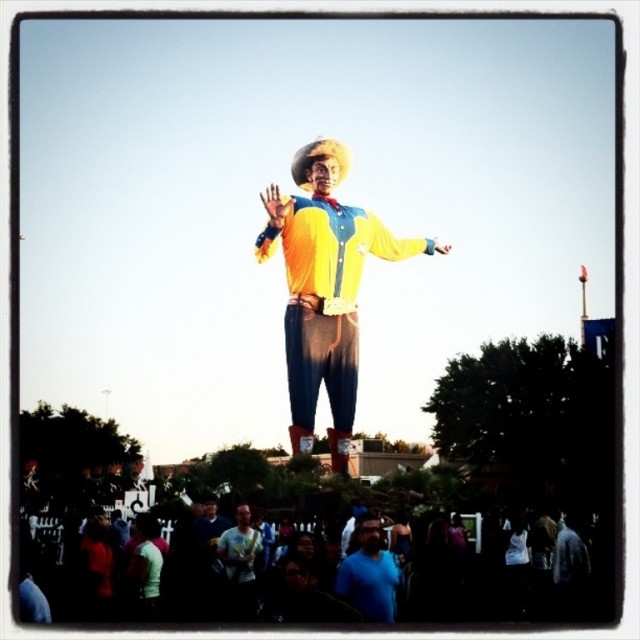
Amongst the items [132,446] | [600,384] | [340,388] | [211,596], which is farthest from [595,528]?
[132,446]

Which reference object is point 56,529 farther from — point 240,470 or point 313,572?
point 313,572

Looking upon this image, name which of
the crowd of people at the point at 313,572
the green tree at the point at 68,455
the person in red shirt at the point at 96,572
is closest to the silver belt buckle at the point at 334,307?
the crowd of people at the point at 313,572

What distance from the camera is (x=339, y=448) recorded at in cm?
792

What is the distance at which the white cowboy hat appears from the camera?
300 inches

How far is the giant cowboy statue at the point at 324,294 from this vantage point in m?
7.82

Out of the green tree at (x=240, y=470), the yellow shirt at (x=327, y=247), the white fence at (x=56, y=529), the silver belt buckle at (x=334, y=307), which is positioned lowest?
the white fence at (x=56, y=529)

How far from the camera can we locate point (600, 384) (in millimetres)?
7375

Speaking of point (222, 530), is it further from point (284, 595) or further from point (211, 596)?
point (284, 595)

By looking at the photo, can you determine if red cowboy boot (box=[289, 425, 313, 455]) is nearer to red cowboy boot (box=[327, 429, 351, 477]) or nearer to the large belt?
red cowboy boot (box=[327, 429, 351, 477])

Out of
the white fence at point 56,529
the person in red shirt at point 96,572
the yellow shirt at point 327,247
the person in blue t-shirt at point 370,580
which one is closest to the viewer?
the person in blue t-shirt at point 370,580

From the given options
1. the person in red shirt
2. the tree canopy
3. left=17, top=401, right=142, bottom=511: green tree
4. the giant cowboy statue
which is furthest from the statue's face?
the person in red shirt

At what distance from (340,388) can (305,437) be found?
1.18 feet

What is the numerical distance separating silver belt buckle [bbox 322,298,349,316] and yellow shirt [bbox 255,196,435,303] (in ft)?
0.08

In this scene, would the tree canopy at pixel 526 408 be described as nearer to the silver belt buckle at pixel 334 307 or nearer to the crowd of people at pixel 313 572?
the crowd of people at pixel 313 572
